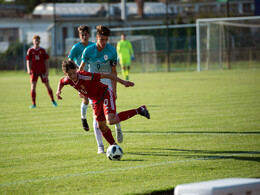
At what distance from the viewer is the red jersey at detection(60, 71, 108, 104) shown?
6223 millimetres

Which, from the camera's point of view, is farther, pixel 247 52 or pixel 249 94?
pixel 247 52

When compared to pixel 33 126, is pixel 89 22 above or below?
above

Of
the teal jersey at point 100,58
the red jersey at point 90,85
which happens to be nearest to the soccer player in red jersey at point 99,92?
the red jersey at point 90,85

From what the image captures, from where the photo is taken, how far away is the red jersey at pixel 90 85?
622cm

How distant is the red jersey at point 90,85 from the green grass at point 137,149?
0.95 meters

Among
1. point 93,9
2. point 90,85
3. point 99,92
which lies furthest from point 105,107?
→ point 93,9

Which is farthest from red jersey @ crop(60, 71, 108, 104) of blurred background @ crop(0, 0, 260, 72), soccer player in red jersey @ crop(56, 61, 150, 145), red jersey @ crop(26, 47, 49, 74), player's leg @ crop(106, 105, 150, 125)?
blurred background @ crop(0, 0, 260, 72)

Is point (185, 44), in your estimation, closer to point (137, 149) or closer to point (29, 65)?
point (29, 65)

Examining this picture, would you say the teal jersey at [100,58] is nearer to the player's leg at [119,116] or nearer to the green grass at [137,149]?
the player's leg at [119,116]

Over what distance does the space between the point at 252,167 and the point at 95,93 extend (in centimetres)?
248

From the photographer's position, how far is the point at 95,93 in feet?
21.2

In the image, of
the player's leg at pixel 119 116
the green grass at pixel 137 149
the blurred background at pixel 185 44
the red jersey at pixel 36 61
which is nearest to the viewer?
the green grass at pixel 137 149

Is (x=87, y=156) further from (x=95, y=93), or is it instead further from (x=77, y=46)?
(x=77, y=46)

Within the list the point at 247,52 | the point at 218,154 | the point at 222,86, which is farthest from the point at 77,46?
the point at 247,52
